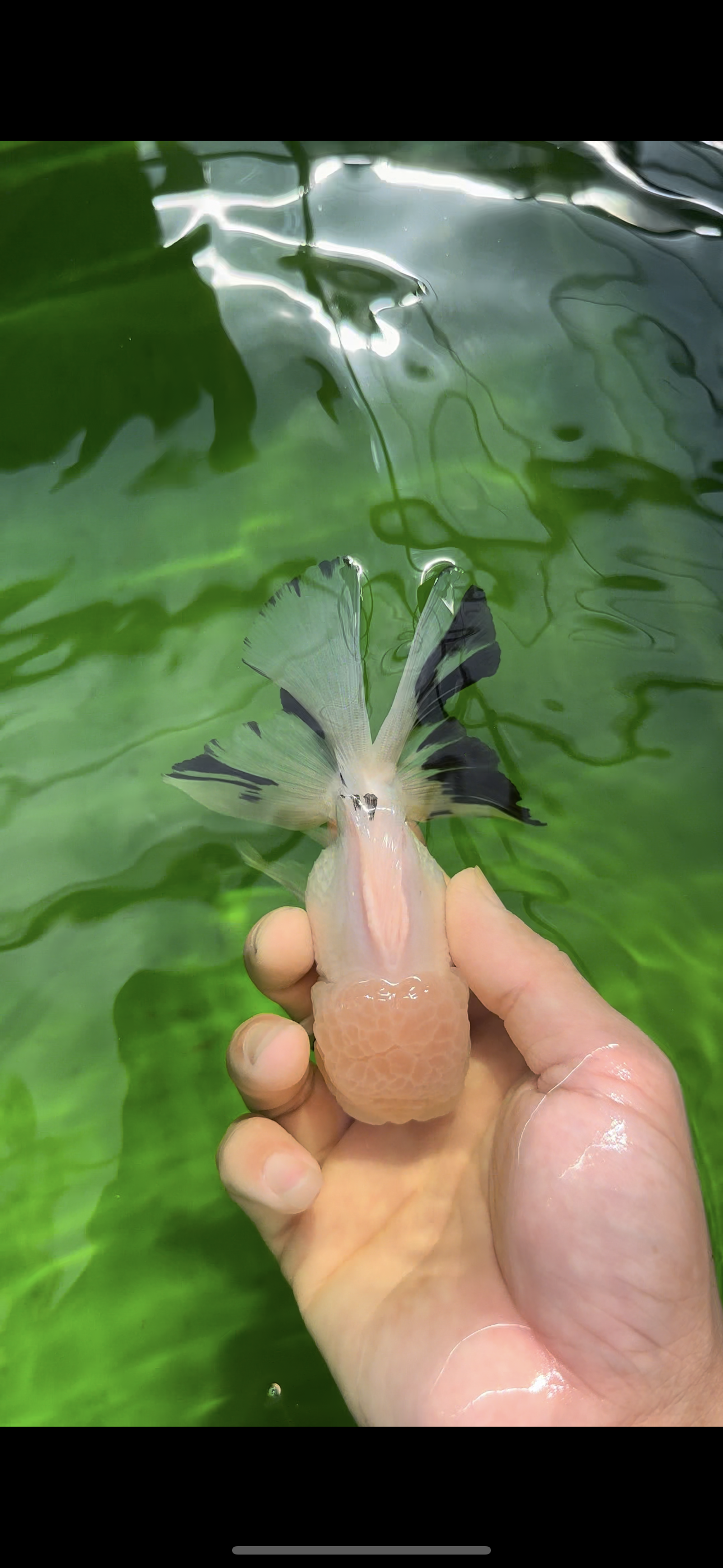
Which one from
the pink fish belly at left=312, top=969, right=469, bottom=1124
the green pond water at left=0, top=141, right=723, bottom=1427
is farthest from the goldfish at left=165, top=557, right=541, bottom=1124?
the green pond water at left=0, top=141, right=723, bottom=1427

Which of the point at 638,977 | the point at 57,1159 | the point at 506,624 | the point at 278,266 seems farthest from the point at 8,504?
the point at 638,977

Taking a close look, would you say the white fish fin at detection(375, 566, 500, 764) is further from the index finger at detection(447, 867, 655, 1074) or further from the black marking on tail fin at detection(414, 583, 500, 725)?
the index finger at detection(447, 867, 655, 1074)

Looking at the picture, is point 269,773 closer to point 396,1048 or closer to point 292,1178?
point 396,1048

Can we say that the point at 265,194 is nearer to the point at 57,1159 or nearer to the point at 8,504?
the point at 8,504

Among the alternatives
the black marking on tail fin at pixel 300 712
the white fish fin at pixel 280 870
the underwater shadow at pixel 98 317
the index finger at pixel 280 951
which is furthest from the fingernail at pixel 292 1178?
the underwater shadow at pixel 98 317

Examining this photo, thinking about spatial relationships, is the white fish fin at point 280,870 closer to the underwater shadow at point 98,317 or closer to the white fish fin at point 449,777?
the white fish fin at point 449,777
